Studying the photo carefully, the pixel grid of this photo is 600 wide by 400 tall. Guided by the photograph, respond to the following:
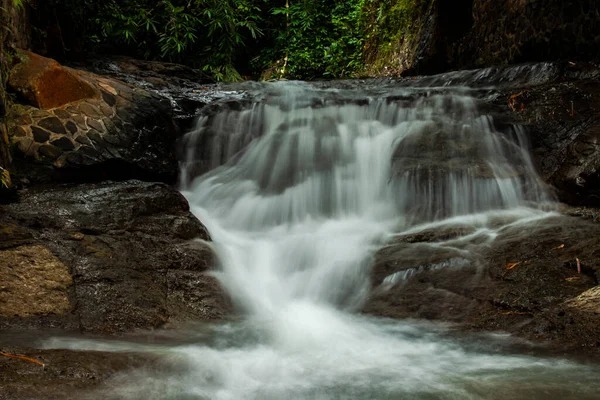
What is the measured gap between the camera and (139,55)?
13336mm

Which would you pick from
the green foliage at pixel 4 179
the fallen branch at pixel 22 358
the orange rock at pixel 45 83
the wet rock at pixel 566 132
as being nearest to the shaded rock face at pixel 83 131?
the orange rock at pixel 45 83

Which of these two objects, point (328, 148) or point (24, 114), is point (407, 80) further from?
point (24, 114)

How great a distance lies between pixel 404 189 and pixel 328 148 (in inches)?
52.6

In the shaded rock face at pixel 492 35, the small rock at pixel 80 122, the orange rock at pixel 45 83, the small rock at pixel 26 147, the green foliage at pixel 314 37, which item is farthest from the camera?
the green foliage at pixel 314 37

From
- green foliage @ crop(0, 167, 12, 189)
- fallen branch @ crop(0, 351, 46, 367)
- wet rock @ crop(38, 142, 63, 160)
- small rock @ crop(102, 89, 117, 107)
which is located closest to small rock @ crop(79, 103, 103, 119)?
small rock @ crop(102, 89, 117, 107)

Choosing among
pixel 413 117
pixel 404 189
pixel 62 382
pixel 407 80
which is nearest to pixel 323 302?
pixel 404 189

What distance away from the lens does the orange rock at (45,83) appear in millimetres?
5332

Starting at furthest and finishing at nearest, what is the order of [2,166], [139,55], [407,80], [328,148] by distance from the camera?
[139,55] → [407,80] → [328,148] → [2,166]

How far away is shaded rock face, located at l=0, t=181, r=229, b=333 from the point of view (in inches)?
129

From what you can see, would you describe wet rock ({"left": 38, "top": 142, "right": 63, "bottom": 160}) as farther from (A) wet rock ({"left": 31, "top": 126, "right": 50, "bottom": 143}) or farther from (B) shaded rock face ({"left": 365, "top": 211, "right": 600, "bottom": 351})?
(B) shaded rock face ({"left": 365, "top": 211, "right": 600, "bottom": 351})

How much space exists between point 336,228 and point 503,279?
1.99 m

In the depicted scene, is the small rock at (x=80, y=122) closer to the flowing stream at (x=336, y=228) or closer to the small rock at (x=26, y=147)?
the small rock at (x=26, y=147)

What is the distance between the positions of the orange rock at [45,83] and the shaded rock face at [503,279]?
12.4ft

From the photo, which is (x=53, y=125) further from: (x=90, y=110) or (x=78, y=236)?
(x=78, y=236)
